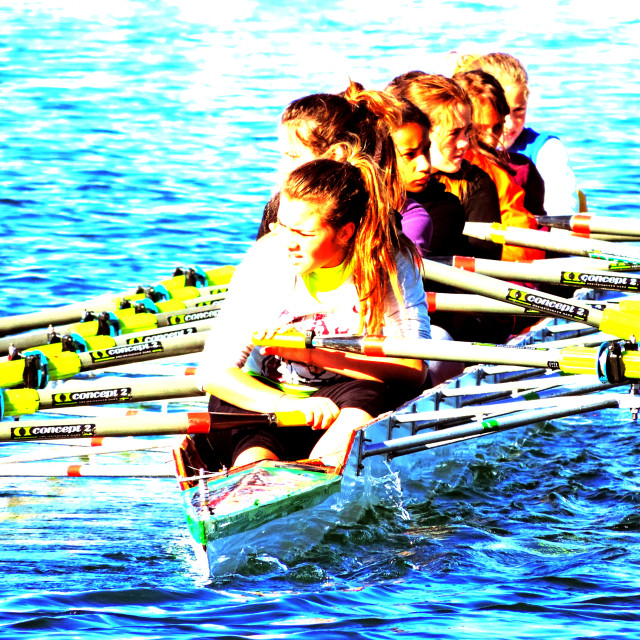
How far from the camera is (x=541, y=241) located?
23.3 ft

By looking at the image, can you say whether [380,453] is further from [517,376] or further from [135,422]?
[517,376]

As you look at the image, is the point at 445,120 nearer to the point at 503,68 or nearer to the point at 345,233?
the point at 345,233

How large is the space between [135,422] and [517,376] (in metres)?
2.47

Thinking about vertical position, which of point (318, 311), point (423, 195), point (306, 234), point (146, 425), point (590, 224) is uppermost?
point (423, 195)

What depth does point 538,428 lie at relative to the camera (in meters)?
7.07

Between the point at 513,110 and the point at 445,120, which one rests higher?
the point at 513,110

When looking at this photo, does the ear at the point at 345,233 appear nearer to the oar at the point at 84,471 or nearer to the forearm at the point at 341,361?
the forearm at the point at 341,361

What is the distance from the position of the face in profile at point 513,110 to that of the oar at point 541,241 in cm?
140

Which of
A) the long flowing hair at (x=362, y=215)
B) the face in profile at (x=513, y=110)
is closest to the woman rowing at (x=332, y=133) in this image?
the long flowing hair at (x=362, y=215)

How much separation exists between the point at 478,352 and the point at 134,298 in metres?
2.99

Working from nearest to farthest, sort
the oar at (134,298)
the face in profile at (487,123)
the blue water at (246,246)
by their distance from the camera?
1. the blue water at (246,246)
2. the oar at (134,298)
3. the face in profile at (487,123)

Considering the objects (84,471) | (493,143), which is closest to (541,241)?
(493,143)

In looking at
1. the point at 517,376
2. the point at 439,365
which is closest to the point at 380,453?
the point at 439,365

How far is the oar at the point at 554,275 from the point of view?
6.30 metres
